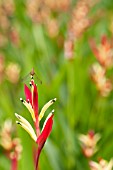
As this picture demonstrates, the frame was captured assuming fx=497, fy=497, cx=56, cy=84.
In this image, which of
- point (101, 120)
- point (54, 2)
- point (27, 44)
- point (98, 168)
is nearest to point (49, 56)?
point (27, 44)

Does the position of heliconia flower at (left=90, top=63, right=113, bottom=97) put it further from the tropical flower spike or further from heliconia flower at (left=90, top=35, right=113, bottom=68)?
the tropical flower spike

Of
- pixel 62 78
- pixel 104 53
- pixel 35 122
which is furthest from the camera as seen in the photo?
pixel 62 78

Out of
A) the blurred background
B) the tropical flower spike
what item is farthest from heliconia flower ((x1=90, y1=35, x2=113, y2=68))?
the tropical flower spike

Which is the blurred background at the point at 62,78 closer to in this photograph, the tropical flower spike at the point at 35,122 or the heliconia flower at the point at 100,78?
the heliconia flower at the point at 100,78

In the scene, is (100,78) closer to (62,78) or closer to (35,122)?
(62,78)

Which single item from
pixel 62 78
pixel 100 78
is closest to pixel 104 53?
pixel 100 78

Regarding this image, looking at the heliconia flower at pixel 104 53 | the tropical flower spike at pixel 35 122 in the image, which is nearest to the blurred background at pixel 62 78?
the heliconia flower at pixel 104 53

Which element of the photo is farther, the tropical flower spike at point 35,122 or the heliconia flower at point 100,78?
the heliconia flower at point 100,78

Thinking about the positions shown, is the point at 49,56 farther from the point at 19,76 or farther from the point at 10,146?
the point at 10,146
